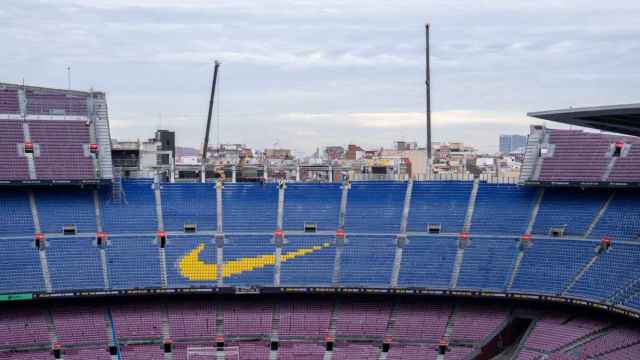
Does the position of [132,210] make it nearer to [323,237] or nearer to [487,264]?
[323,237]

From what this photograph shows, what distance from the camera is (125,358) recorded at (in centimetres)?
4206

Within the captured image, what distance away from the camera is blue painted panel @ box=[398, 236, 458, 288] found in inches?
1767

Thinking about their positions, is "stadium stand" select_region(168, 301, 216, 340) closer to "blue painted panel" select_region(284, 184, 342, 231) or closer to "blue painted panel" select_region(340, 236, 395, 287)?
"blue painted panel" select_region(284, 184, 342, 231)

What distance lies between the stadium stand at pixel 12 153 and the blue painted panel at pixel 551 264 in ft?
96.0

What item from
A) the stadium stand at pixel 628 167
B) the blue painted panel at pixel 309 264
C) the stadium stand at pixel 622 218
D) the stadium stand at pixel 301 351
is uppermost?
the stadium stand at pixel 628 167

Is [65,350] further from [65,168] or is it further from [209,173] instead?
[209,173]

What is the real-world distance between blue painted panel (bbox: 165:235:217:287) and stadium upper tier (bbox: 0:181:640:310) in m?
0.08

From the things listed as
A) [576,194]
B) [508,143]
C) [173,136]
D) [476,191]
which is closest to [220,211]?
[476,191]

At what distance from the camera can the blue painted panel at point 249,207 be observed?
160ft

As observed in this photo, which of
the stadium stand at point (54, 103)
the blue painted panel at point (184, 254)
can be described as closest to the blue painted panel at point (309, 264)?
the blue painted panel at point (184, 254)

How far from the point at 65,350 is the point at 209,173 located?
74.7 ft

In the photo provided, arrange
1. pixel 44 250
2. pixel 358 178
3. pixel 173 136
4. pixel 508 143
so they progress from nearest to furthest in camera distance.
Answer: pixel 44 250 < pixel 358 178 < pixel 173 136 < pixel 508 143

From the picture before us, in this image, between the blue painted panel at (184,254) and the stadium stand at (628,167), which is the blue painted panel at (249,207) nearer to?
the blue painted panel at (184,254)

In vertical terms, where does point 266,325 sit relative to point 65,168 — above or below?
below
